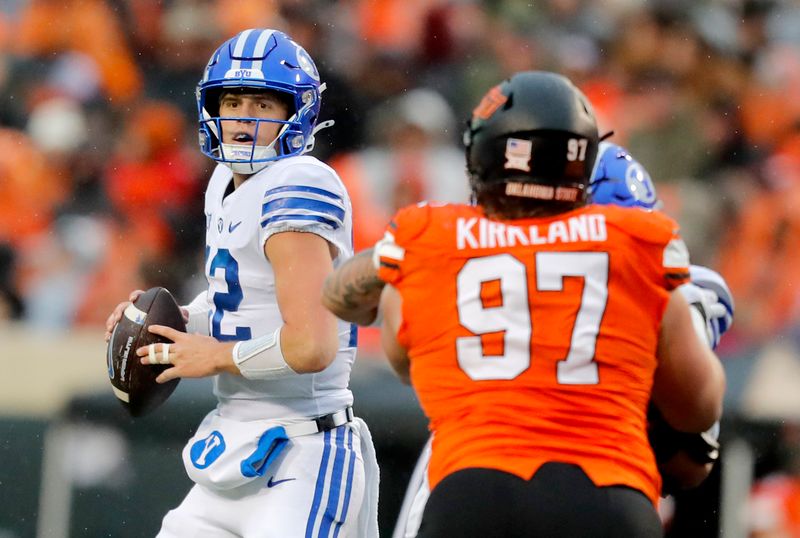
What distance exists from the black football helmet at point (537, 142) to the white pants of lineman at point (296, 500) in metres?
1.12

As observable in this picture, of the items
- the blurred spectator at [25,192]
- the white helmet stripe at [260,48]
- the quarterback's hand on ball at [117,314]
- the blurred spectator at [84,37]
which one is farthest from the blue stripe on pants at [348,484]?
the blurred spectator at [84,37]

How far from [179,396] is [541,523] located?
3492 mm

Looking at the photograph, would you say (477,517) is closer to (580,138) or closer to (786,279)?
(580,138)

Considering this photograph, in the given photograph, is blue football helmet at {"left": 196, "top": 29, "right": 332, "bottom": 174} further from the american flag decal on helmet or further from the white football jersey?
the american flag decal on helmet

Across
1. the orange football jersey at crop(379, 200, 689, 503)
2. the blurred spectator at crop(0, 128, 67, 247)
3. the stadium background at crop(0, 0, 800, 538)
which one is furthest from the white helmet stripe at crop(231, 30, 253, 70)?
the blurred spectator at crop(0, 128, 67, 247)

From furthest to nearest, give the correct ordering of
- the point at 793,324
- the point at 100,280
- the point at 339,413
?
the point at 100,280
the point at 793,324
the point at 339,413

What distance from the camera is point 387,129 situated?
790 centimetres

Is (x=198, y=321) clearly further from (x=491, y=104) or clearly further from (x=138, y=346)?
(x=491, y=104)

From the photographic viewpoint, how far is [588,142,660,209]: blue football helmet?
3512 millimetres

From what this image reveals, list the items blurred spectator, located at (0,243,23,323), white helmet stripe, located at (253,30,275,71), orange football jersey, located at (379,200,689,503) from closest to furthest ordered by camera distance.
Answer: orange football jersey, located at (379,200,689,503) < white helmet stripe, located at (253,30,275,71) < blurred spectator, located at (0,243,23,323)

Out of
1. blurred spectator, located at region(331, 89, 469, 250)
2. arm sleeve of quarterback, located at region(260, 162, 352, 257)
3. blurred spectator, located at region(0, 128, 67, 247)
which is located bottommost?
blurred spectator, located at region(0, 128, 67, 247)

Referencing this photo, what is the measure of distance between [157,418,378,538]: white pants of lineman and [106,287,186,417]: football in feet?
0.96

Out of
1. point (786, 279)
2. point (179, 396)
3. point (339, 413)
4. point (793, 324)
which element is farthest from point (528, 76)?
point (786, 279)

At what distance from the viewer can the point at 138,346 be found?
146 inches
